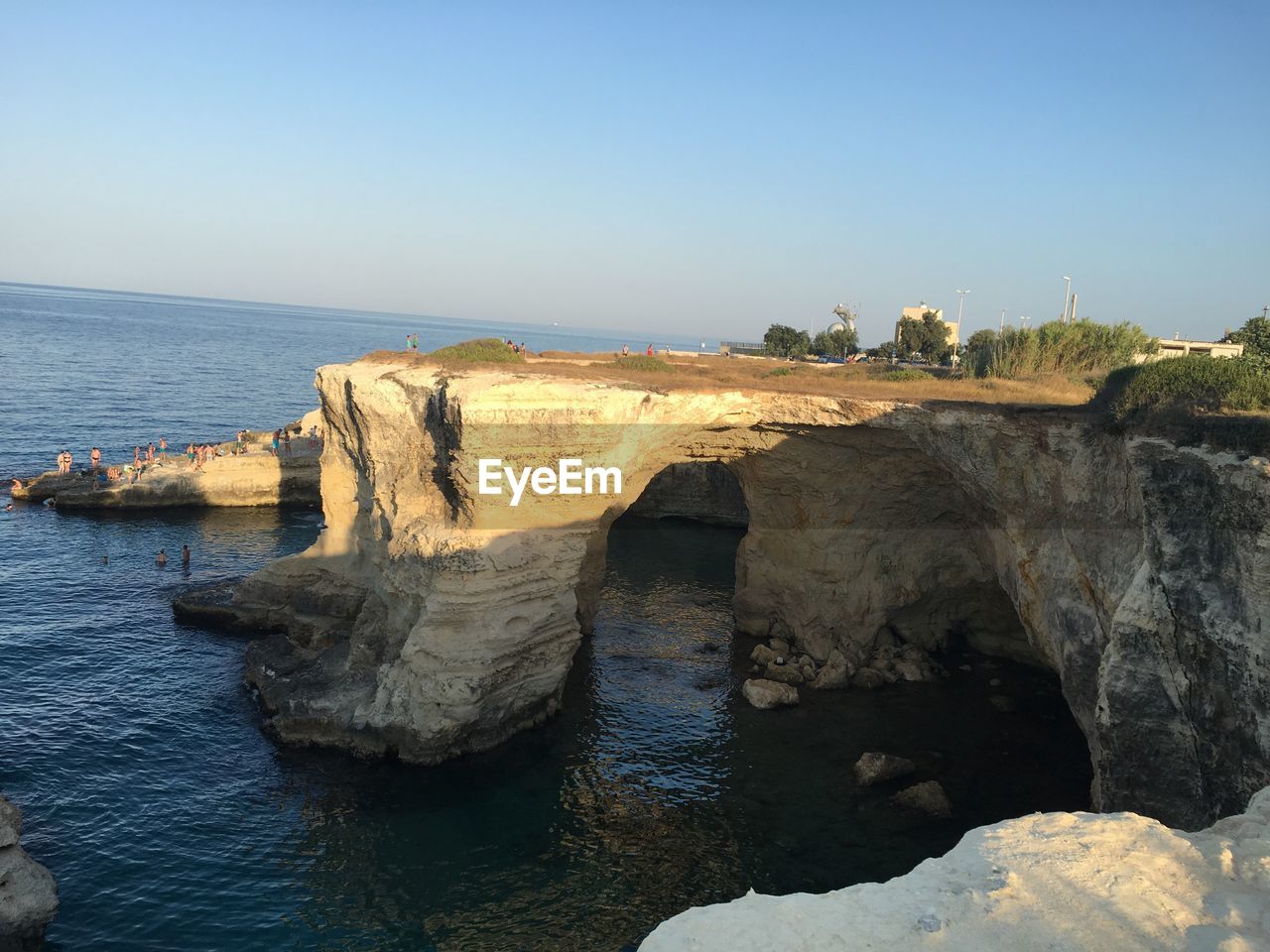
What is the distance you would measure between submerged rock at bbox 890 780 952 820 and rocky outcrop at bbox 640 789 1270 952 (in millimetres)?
12648

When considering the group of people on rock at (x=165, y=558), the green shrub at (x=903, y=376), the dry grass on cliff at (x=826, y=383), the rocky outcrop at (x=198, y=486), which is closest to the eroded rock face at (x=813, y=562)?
the dry grass on cliff at (x=826, y=383)

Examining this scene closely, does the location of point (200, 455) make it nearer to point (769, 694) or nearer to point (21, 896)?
point (21, 896)

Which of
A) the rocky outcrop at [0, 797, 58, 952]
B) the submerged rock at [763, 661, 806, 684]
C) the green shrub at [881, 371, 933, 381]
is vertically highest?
the green shrub at [881, 371, 933, 381]

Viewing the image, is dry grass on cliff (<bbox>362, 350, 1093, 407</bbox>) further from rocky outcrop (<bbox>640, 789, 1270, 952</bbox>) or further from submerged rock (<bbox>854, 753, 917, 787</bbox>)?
rocky outcrop (<bbox>640, 789, 1270, 952</bbox>)

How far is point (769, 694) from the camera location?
2792 cm

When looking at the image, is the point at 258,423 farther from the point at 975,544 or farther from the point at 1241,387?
the point at 1241,387

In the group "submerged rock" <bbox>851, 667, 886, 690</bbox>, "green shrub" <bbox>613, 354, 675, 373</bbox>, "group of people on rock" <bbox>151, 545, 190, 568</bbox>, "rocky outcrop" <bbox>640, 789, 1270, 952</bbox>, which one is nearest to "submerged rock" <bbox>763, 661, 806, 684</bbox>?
"submerged rock" <bbox>851, 667, 886, 690</bbox>

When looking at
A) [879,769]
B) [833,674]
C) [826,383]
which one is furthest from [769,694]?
[826,383]

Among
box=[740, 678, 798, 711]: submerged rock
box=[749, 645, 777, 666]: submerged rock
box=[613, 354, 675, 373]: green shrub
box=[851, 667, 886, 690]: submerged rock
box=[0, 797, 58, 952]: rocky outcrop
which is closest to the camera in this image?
box=[0, 797, 58, 952]: rocky outcrop

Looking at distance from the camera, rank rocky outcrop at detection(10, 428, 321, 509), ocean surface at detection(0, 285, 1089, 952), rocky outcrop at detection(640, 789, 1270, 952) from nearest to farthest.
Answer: rocky outcrop at detection(640, 789, 1270, 952) → ocean surface at detection(0, 285, 1089, 952) → rocky outcrop at detection(10, 428, 321, 509)

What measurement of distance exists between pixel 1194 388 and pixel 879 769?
1207 centimetres

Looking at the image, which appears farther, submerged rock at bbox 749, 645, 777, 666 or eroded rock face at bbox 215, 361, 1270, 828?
submerged rock at bbox 749, 645, 777, 666

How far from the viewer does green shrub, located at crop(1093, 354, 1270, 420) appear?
17250 millimetres

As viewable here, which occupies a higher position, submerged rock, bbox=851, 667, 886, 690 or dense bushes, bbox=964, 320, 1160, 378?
dense bushes, bbox=964, 320, 1160, 378
